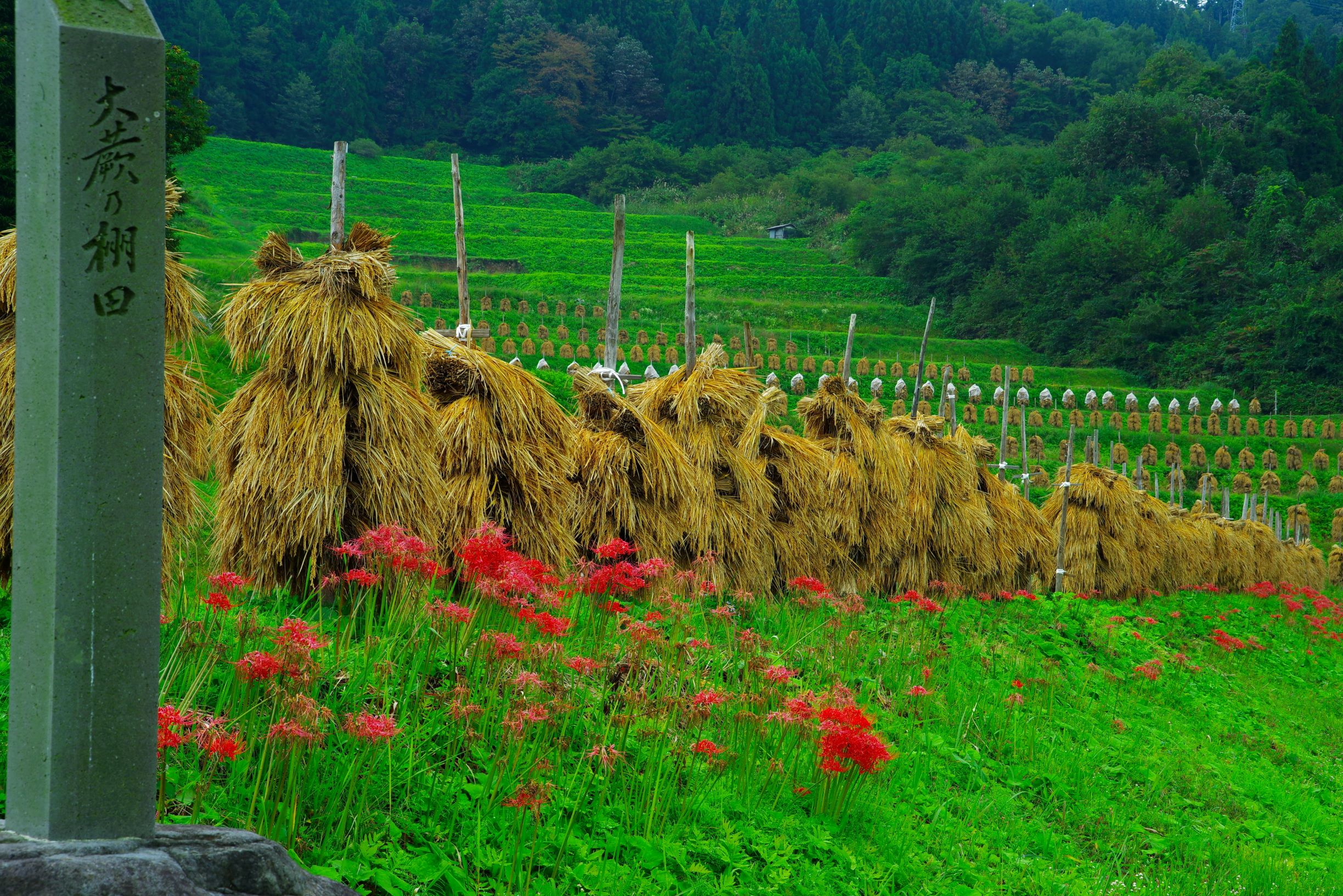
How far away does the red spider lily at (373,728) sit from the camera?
3205mm

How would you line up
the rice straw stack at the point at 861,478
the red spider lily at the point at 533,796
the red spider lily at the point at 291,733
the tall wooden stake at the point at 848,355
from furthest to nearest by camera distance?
the tall wooden stake at the point at 848,355
the rice straw stack at the point at 861,478
the red spider lily at the point at 533,796
the red spider lily at the point at 291,733

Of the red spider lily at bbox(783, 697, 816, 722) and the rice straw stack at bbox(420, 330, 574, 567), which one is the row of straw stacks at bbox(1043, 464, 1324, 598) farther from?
the red spider lily at bbox(783, 697, 816, 722)

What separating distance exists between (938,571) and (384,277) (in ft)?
29.1

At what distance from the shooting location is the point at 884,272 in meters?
73.4

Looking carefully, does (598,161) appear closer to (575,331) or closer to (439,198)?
(439,198)

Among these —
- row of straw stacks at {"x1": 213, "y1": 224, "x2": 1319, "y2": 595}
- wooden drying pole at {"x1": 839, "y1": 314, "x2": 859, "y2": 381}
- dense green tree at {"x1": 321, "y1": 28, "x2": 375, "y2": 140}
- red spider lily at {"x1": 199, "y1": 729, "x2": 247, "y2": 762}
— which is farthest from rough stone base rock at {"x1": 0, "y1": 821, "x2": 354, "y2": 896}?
dense green tree at {"x1": 321, "y1": 28, "x2": 375, "y2": 140}

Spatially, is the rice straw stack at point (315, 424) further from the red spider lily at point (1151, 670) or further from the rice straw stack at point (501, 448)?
the red spider lily at point (1151, 670)

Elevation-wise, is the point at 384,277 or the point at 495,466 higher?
the point at 384,277

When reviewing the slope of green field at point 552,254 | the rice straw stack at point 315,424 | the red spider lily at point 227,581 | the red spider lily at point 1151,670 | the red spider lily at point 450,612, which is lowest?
the red spider lily at point 1151,670

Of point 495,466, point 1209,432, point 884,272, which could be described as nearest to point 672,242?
point 884,272

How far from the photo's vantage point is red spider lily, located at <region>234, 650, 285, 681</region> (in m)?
3.32

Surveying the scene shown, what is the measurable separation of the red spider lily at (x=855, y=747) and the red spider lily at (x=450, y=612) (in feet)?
5.01

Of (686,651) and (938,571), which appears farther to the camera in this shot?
(938,571)

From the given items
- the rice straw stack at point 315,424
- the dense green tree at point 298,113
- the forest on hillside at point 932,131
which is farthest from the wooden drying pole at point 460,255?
the dense green tree at point 298,113
